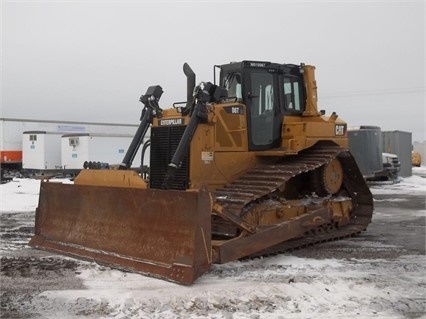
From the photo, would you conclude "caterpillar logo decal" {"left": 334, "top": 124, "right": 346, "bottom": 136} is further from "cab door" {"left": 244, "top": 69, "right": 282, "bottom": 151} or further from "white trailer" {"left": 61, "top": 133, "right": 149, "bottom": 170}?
"white trailer" {"left": 61, "top": 133, "right": 149, "bottom": 170}

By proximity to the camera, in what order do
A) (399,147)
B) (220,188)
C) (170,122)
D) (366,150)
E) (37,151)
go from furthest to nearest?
(399,147) < (37,151) < (366,150) < (170,122) < (220,188)

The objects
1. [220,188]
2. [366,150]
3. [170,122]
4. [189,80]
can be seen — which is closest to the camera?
[220,188]

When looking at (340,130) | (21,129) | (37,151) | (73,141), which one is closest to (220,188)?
(340,130)

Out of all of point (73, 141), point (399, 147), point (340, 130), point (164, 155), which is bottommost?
point (164, 155)

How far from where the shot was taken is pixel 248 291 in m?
5.75

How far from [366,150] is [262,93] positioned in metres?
17.2

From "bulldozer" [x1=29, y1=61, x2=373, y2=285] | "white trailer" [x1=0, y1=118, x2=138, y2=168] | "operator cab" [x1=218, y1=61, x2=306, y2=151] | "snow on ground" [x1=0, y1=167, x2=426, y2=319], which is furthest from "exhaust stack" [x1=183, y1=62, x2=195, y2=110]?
"white trailer" [x1=0, y1=118, x2=138, y2=168]

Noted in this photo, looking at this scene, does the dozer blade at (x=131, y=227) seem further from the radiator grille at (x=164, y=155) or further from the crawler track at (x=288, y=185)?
the radiator grille at (x=164, y=155)

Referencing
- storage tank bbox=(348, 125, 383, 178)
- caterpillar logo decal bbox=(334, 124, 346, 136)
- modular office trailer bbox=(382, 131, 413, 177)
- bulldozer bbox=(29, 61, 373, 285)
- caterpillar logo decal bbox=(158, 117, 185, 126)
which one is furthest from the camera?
modular office trailer bbox=(382, 131, 413, 177)

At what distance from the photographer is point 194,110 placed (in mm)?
7625

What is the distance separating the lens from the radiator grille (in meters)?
7.86

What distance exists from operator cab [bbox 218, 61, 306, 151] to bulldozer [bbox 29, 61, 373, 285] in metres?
0.02

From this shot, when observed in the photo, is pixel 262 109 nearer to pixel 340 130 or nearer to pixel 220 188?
pixel 220 188

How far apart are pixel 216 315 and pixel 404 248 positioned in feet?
15.1
